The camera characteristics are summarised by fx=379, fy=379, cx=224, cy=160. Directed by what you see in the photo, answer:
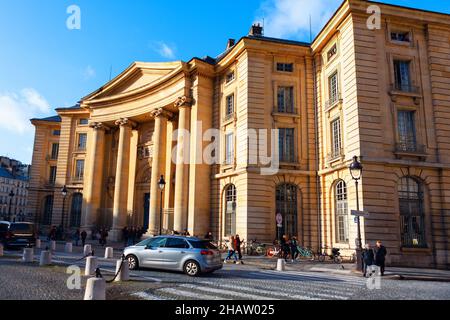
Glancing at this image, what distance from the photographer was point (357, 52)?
22609 millimetres

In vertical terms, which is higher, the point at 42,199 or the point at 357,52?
the point at 357,52

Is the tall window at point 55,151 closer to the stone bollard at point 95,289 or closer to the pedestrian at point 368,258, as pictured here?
the pedestrian at point 368,258

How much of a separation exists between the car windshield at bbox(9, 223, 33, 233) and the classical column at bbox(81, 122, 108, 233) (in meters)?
12.8

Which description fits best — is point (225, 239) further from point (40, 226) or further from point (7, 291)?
point (40, 226)

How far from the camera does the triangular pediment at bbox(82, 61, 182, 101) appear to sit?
34969 mm

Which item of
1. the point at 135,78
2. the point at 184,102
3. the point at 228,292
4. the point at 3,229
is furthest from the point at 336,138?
the point at 3,229

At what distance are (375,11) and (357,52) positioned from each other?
3.01 metres

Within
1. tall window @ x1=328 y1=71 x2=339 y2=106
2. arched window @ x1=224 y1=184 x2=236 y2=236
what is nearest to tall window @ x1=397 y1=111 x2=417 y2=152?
tall window @ x1=328 y1=71 x2=339 y2=106

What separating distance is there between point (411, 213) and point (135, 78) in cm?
2838

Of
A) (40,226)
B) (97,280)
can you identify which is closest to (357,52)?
(97,280)

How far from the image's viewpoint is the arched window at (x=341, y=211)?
75.9ft

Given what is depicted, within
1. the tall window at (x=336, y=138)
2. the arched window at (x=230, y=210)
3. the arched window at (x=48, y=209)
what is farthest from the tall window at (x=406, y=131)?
the arched window at (x=48, y=209)

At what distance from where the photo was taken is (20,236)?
24.8m

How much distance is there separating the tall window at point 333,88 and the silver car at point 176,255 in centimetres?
1489
